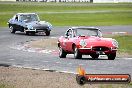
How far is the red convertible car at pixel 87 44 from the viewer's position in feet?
74.3

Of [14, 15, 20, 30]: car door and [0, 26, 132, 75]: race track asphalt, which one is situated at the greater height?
[0, 26, 132, 75]: race track asphalt

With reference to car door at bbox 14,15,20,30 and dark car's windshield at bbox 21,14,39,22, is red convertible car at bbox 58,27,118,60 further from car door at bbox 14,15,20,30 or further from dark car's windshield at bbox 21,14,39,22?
car door at bbox 14,15,20,30

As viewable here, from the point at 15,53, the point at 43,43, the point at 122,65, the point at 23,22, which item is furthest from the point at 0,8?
the point at 122,65

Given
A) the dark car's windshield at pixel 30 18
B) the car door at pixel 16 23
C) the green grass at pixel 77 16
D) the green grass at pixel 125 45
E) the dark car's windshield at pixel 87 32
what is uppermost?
the dark car's windshield at pixel 87 32

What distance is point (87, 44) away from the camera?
74.7 feet

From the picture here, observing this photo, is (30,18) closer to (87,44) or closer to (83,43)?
(83,43)

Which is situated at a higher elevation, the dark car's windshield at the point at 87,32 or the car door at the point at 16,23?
the dark car's windshield at the point at 87,32

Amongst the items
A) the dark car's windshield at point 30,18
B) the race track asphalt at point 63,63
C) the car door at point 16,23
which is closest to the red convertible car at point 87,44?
the race track asphalt at point 63,63

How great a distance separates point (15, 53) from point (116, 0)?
13336 cm

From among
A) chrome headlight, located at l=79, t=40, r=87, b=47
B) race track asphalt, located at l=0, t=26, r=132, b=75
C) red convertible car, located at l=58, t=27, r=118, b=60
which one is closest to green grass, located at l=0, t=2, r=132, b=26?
race track asphalt, located at l=0, t=26, r=132, b=75

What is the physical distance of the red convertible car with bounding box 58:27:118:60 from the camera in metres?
22.7

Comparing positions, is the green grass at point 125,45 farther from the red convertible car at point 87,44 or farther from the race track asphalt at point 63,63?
the race track asphalt at point 63,63

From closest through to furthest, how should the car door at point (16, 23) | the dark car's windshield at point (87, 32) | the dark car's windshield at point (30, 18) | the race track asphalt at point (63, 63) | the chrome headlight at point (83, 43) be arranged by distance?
the race track asphalt at point (63, 63) < the chrome headlight at point (83, 43) < the dark car's windshield at point (87, 32) < the dark car's windshield at point (30, 18) < the car door at point (16, 23)

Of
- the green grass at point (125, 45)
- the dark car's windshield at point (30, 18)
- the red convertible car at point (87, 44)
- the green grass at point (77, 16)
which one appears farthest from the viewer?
the green grass at point (77, 16)
